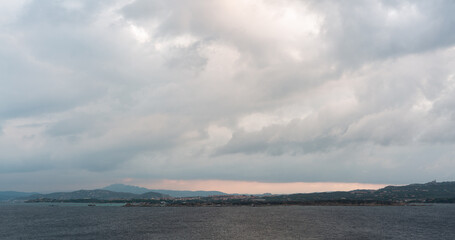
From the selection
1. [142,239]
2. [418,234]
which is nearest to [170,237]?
[142,239]

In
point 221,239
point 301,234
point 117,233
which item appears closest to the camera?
point 221,239

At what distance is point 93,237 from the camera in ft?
352

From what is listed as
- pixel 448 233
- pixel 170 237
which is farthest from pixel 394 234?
pixel 170 237

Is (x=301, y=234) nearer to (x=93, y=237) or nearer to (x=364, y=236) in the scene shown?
(x=364, y=236)

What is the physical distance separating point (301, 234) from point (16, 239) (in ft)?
321

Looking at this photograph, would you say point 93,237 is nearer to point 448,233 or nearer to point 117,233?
point 117,233

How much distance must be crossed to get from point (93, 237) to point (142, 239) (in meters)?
18.3

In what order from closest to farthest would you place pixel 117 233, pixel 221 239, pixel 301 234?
pixel 221 239 → pixel 301 234 → pixel 117 233

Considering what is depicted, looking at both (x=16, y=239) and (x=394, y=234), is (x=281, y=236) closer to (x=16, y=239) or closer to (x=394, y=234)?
(x=394, y=234)

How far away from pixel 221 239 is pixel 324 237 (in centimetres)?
3347

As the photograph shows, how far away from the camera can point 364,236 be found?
105m

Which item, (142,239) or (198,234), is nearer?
(142,239)

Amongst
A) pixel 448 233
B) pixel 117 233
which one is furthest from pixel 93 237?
pixel 448 233

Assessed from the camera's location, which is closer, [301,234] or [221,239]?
[221,239]
